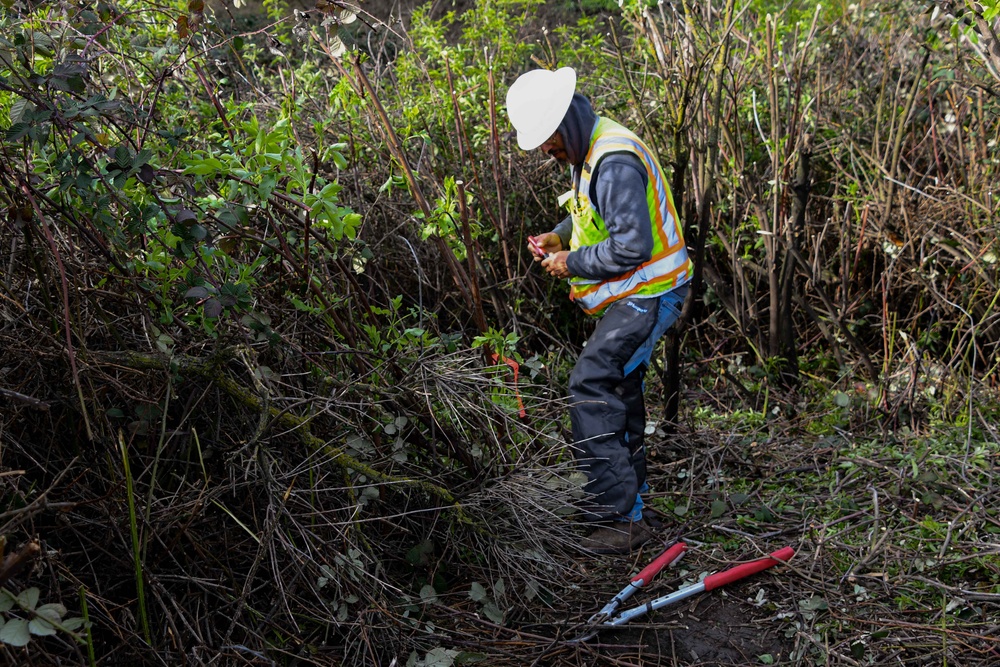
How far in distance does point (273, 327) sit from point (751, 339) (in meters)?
3.21

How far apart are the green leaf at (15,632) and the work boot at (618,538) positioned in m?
2.07

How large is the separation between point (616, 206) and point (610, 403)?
780mm

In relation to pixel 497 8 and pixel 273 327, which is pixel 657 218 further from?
pixel 497 8

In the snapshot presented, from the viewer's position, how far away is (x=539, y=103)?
12.1ft

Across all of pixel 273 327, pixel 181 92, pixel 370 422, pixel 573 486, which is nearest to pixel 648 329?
pixel 573 486

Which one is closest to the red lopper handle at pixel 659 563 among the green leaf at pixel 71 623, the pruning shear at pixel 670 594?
the pruning shear at pixel 670 594

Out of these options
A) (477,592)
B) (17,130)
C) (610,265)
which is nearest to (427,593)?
(477,592)

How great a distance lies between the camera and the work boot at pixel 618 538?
362 cm

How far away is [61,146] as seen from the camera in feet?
10.2

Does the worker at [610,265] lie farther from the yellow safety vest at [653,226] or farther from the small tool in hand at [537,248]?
the small tool in hand at [537,248]

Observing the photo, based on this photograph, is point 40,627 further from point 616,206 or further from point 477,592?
point 616,206

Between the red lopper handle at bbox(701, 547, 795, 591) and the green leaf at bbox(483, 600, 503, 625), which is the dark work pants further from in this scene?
the green leaf at bbox(483, 600, 503, 625)

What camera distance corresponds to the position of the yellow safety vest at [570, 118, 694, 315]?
3686 millimetres

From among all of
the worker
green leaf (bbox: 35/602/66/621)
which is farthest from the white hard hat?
green leaf (bbox: 35/602/66/621)
